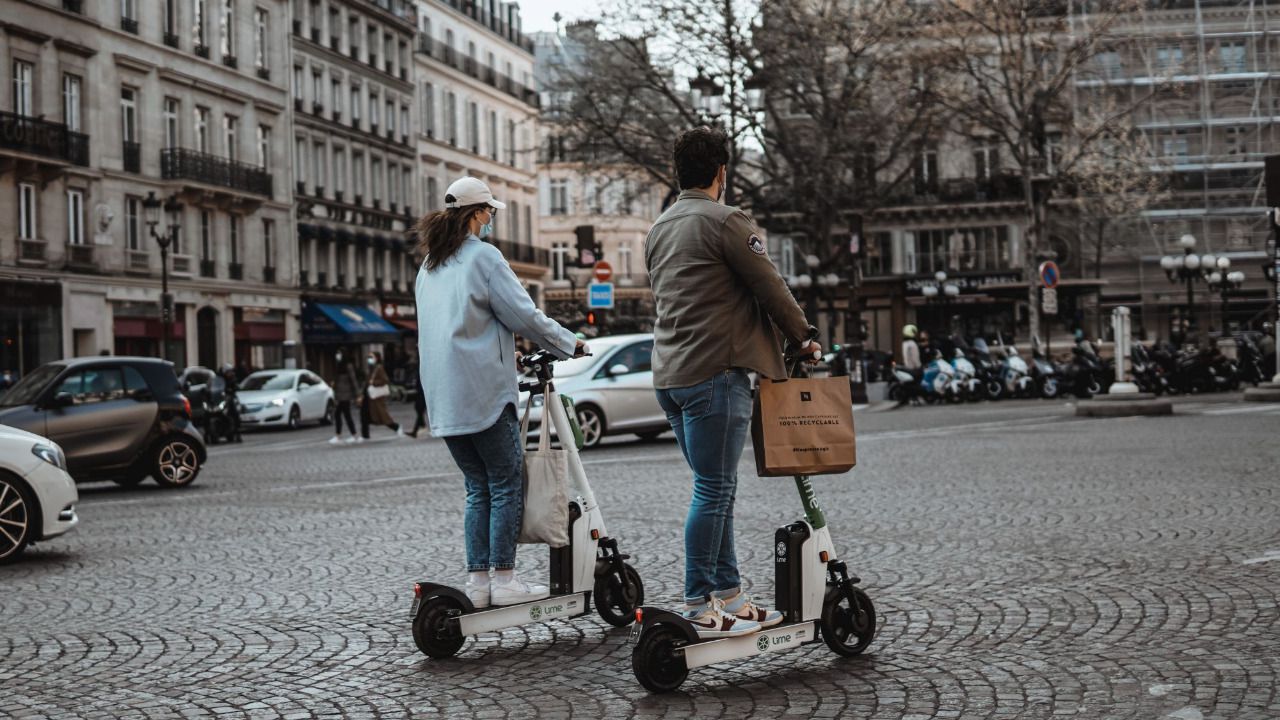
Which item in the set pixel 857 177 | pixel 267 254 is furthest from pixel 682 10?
pixel 267 254

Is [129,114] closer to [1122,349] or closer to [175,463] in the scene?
[175,463]

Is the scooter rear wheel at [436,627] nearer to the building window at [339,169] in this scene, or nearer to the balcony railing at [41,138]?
the balcony railing at [41,138]

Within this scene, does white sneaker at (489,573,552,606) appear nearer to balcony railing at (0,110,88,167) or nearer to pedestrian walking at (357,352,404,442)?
pedestrian walking at (357,352,404,442)

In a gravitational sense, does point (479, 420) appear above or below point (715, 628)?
above

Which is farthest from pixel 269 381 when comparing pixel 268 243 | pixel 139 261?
pixel 268 243

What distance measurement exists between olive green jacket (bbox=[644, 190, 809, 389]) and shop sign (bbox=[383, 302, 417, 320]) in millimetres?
57293

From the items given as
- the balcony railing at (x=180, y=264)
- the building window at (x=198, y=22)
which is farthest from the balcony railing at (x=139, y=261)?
the building window at (x=198, y=22)

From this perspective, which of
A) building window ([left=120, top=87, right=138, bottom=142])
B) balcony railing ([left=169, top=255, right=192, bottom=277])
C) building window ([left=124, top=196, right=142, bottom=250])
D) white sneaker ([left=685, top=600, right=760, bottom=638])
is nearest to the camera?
white sneaker ([left=685, top=600, right=760, bottom=638])

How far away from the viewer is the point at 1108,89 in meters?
64.3

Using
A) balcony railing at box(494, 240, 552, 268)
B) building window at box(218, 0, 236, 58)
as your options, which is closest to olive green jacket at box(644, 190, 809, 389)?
building window at box(218, 0, 236, 58)

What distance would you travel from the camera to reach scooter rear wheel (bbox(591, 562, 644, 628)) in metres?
6.64

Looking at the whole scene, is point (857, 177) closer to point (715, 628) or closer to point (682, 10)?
point (682, 10)

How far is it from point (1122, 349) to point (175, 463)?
14591 millimetres

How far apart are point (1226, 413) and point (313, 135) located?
1616 inches
